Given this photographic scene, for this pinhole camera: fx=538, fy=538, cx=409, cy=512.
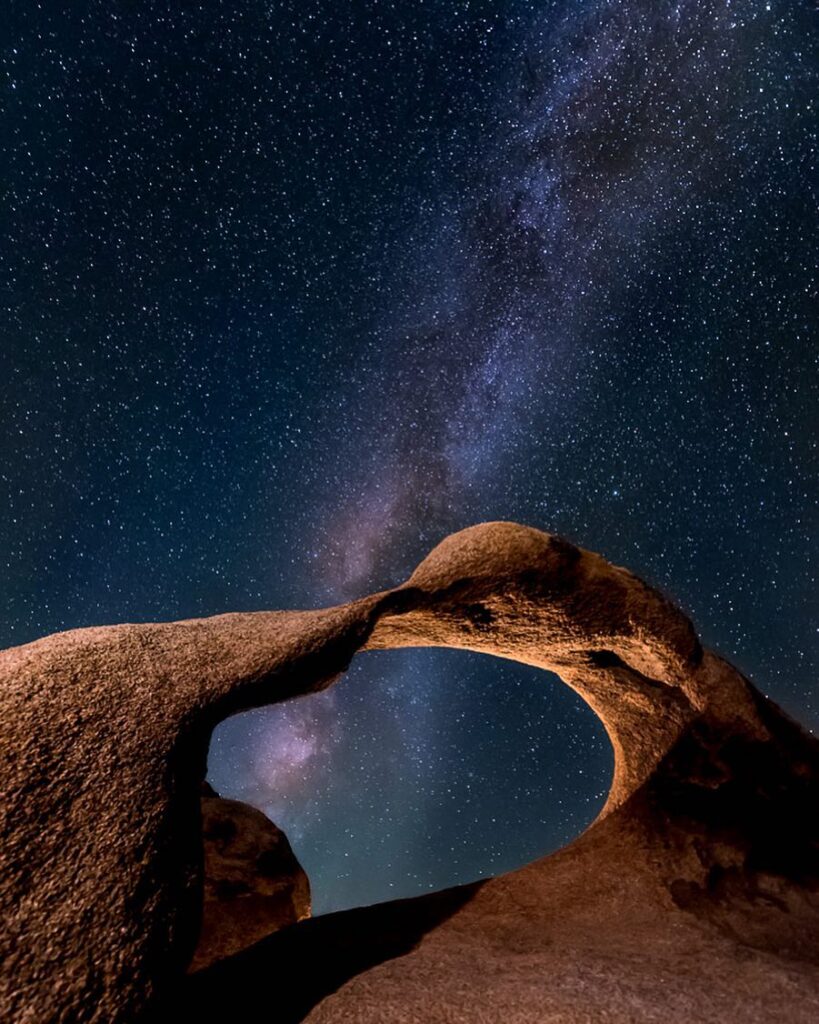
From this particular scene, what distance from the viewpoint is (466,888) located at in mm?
4211

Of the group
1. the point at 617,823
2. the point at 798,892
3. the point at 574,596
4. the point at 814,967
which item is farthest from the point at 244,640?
the point at 798,892

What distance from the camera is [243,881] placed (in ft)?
Answer: 20.1

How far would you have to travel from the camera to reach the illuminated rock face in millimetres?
2285

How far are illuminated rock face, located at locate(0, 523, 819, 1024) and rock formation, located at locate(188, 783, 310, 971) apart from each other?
2634 mm

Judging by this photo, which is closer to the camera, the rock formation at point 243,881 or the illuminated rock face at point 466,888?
the illuminated rock face at point 466,888

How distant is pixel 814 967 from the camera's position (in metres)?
3.26

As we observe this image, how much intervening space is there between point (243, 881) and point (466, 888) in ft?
10.8

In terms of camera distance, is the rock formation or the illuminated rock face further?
the rock formation

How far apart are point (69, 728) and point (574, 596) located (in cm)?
376

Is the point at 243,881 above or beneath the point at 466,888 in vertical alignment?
above

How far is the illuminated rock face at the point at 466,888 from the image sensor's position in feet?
7.50

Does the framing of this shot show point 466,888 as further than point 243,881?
No

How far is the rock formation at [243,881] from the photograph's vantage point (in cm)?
574

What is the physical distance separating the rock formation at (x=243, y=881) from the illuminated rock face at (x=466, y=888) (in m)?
2.63
